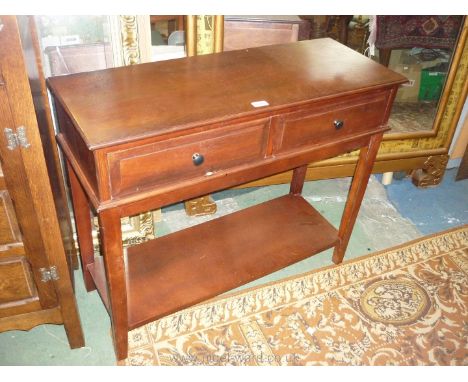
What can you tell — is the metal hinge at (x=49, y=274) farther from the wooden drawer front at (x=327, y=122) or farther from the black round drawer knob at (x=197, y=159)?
the wooden drawer front at (x=327, y=122)

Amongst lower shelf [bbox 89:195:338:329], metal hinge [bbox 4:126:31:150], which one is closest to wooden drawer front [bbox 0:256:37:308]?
lower shelf [bbox 89:195:338:329]

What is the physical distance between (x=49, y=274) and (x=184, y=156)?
0.77 m

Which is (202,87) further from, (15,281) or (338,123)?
(15,281)

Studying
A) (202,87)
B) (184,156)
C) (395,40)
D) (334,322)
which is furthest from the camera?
(395,40)

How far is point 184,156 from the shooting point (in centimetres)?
159

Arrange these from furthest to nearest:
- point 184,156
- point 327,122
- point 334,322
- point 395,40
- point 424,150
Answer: point 424,150
point 395,40
point 334,322
point 327,122
point 184,156

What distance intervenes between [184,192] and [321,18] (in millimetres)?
2606

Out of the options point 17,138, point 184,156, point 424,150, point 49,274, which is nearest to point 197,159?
point 184,156

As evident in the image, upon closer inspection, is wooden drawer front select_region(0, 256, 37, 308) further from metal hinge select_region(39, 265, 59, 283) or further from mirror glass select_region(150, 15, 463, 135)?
mirror glass select_region(150, 15, 463, 135)

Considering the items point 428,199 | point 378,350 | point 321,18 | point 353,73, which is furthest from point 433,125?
point 378,350

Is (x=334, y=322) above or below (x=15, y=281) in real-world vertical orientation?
below

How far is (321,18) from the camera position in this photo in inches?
144

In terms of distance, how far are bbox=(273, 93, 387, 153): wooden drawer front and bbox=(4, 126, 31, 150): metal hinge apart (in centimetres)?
91

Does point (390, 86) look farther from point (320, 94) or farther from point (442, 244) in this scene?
point (442, 244)
